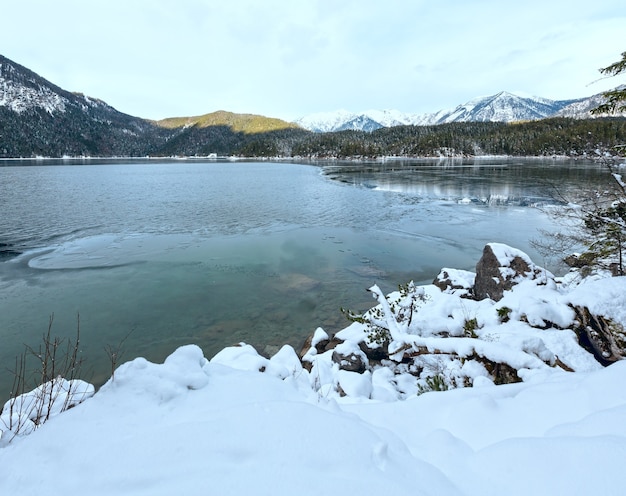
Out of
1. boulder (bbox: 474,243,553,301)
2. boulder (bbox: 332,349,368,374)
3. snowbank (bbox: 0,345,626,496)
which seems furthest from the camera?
boulder (bbox: 474,243,553,301)

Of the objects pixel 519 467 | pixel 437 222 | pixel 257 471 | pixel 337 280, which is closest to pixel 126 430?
pixel 257 471

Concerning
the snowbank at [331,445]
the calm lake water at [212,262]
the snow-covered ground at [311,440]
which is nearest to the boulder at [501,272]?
the calm lake water at [212,262]

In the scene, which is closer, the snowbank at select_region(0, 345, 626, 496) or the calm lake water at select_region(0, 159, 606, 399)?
the snowbank at select_region(0, 345, 626, 496)

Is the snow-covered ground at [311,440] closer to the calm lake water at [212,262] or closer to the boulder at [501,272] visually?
the calm lake water at [212,262]

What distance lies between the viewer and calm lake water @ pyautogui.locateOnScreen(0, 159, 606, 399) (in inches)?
445

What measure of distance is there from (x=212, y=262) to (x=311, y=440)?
1534cm

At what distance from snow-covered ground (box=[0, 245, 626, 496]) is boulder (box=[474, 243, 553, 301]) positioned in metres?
5.70

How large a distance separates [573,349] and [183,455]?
7.78m

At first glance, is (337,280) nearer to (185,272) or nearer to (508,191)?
(185,272)

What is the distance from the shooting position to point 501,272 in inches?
454

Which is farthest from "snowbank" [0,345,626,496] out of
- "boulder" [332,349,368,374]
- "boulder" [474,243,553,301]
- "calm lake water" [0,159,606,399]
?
"boulder" [474,243,553,301]

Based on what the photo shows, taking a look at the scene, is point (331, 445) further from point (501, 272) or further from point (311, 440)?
point (501, 272)

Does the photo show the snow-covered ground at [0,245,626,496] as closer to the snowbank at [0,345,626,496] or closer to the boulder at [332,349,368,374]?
the snowbank at [0,345,626,496]

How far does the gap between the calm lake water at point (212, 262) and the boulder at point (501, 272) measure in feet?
12.6
